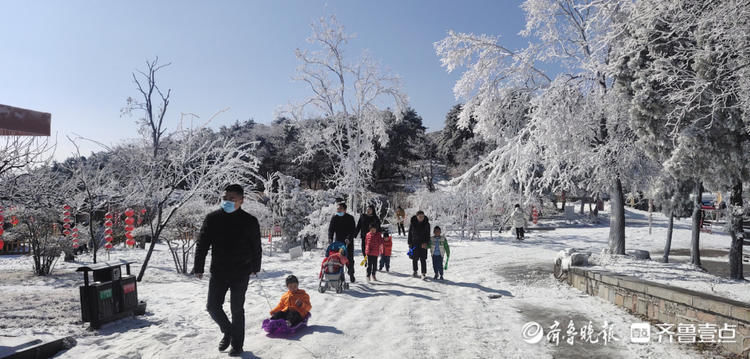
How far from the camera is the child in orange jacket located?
5223mm

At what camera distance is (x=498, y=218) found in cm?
2439

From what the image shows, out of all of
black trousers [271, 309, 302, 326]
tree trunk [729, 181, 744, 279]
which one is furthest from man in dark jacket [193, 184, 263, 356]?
tree trunk [729, 181, 744, 279]

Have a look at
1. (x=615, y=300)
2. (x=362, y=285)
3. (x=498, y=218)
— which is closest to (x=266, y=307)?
(x=362, y=285)

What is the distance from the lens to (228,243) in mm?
4262


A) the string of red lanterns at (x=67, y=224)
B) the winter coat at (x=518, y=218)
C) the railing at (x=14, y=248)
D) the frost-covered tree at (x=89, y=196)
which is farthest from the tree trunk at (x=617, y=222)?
the railing at (x=14, y=248)

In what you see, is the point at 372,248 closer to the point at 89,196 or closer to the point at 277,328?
the point at 277,328

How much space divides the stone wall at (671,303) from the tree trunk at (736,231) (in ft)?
11.3

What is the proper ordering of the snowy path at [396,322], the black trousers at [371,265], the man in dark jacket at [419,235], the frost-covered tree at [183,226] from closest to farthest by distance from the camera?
the snowy path at [396,322] → the black trousers at [371,265] → the man in dark jacket at [419,235] → the frost-covered tree at [183,226]

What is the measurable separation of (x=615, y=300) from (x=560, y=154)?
4586mm

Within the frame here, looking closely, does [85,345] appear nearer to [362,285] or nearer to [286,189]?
[362,285]

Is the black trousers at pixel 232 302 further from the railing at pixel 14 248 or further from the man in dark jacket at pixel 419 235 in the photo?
the railing at pixel 14 248

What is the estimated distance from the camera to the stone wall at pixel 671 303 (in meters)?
4.37

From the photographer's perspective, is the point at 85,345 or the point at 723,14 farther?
the point at 723,14

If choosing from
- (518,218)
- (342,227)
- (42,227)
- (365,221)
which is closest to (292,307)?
(342,227)
